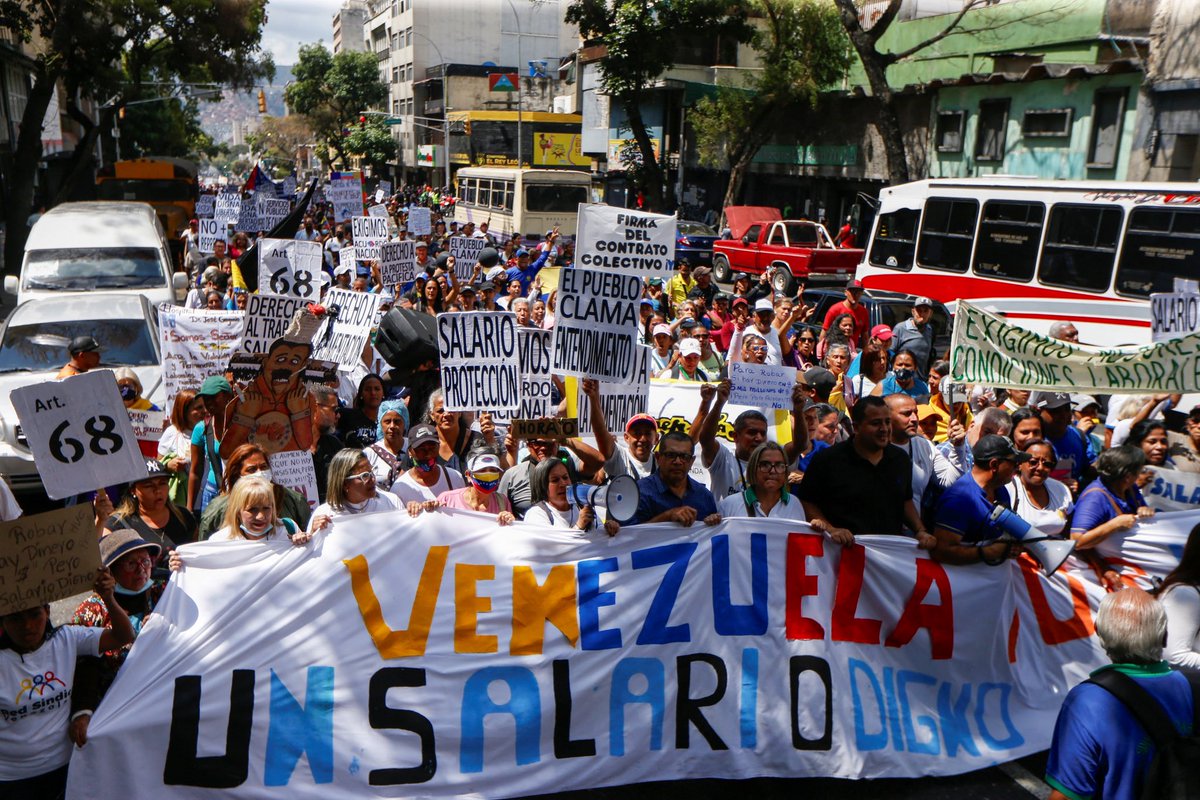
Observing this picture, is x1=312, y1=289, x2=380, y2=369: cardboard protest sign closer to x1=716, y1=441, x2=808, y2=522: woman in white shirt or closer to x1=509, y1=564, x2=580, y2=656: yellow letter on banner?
x1=509, y1=564, x2=580, y2=656: yellow letter on banner

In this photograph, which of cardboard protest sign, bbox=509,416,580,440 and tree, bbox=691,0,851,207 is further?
tree, bbox=691,0,851,207

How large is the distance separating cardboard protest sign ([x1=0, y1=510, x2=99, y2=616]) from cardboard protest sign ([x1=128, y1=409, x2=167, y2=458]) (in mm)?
3323

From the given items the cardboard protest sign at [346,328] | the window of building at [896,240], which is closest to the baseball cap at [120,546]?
the cardboard protest sign at [346,328]

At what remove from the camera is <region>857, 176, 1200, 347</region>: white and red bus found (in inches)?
504

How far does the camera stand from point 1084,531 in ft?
17.9

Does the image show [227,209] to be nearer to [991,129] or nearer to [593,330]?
[593,330]

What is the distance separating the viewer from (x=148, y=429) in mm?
7383

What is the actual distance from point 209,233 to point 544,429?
13087 mm

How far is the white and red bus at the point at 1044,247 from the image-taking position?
42.0 feet

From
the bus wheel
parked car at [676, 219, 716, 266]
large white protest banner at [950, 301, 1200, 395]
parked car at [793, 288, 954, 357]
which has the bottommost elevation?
the bus wheel

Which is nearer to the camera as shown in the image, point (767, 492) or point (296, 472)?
point (767, 492)

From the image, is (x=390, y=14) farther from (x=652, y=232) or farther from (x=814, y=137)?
(x=652, y=232)

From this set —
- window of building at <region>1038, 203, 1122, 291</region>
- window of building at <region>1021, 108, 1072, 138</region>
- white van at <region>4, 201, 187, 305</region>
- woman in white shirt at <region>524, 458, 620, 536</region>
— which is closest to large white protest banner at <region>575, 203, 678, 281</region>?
woman in white shirt at <region>524, 458, 620, 536</region>

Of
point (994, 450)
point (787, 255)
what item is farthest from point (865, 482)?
point (787, 255)
